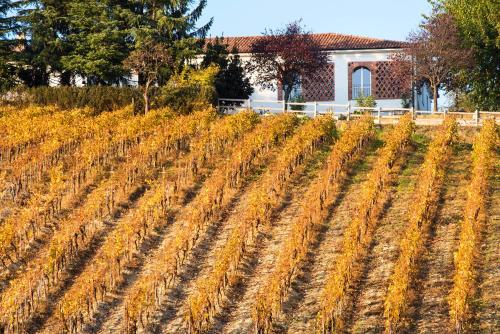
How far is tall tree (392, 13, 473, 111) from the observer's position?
4278 centimetres

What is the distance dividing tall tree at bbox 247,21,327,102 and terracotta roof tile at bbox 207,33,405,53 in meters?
1.64

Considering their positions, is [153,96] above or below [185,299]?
above

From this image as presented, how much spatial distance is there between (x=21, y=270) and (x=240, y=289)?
5.26m

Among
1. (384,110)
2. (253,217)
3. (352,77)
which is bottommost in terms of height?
(253,217)

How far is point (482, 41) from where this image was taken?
146ft

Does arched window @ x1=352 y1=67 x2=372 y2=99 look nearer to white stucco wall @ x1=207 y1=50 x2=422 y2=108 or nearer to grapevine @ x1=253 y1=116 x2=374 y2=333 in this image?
white stucco wall @ x1=207 y1=50 x2=422 y2=108

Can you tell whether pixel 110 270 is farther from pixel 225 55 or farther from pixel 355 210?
pixel 225 55

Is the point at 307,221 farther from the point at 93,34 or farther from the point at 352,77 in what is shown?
the point at 352,77

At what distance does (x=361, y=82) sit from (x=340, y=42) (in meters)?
2.27

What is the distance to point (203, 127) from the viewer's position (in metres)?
35.4

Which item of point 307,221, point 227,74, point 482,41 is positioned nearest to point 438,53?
point 482,41

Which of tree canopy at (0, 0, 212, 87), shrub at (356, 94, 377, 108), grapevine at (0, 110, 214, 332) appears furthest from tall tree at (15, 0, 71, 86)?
shrub at (356, 94, 377, 108)

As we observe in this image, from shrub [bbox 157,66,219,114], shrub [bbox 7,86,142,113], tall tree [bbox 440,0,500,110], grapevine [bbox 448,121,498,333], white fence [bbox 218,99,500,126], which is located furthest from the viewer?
tall tree [bbox 440,0,500,110]

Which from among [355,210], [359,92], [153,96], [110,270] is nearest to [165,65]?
[153,96]
